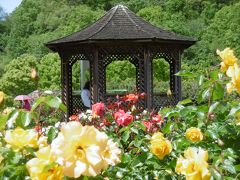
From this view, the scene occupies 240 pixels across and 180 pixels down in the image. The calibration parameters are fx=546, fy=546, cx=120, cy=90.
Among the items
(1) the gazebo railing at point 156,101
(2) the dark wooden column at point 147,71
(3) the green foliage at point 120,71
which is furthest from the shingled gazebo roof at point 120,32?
(3) the green foliage at point 120,71

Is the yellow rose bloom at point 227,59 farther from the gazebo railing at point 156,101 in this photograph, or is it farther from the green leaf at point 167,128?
the gazebo railing at point 156,101

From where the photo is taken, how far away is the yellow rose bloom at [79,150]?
3.68 feet

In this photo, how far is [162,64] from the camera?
26078mm

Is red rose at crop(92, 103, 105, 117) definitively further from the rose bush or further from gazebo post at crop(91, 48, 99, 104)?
gazebo post at crop(91, 48, 99, 104)

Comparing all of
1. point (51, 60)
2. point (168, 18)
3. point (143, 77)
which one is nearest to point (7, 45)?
point (168, 18)

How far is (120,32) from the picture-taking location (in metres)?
9.42

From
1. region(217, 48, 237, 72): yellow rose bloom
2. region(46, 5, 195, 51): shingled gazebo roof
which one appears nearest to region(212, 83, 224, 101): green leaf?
region(217, 48, 237, 72): yellow rose bloom

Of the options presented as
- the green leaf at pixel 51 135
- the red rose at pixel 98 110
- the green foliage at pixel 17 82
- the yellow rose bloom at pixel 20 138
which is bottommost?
the green foliage at pixel 17 82

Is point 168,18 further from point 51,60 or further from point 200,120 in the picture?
point 200,120

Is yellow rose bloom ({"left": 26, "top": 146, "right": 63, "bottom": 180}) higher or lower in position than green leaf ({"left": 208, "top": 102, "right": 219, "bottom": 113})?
lower

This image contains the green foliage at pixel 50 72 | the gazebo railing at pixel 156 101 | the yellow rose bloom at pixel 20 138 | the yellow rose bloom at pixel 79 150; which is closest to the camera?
the yellow rose bloom at pixel 79 150

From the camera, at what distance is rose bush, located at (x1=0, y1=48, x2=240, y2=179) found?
1.14 m

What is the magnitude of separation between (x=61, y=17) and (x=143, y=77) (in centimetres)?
3833

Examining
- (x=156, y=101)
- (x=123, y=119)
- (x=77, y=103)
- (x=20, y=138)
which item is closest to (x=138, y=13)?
(x=77, y=103)
